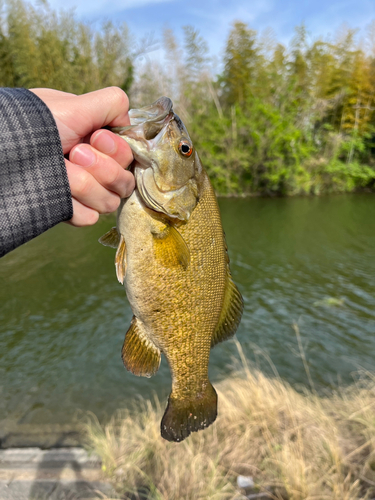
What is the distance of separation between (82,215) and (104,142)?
397 mm

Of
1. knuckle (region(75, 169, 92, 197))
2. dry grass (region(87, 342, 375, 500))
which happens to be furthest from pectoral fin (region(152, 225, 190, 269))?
dry grass (region(87, 342, 375, 500))

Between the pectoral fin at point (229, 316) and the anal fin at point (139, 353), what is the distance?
0.35 metres

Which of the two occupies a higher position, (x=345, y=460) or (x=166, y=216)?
(x=166, y=216)

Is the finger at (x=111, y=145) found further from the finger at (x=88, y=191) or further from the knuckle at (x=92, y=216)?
the knuckle at (x=92, y=216)

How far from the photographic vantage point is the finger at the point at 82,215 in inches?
66.7

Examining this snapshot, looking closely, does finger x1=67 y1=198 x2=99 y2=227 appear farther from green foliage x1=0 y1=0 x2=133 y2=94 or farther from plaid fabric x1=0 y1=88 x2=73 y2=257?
green foliage x1=0 y1=0 x2=133 y2=94

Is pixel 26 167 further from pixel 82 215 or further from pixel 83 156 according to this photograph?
pixel 82 215

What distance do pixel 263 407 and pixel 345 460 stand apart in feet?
3.90

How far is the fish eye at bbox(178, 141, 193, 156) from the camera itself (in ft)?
5.32

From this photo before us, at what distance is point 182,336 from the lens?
6.01ft

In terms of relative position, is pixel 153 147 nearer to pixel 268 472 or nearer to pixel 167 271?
pixel 167 271

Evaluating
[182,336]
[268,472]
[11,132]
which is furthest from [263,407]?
[11,132]

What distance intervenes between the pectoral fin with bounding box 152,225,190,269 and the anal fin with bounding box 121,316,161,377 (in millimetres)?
396

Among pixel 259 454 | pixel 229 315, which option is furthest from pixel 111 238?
pixel 259 454
